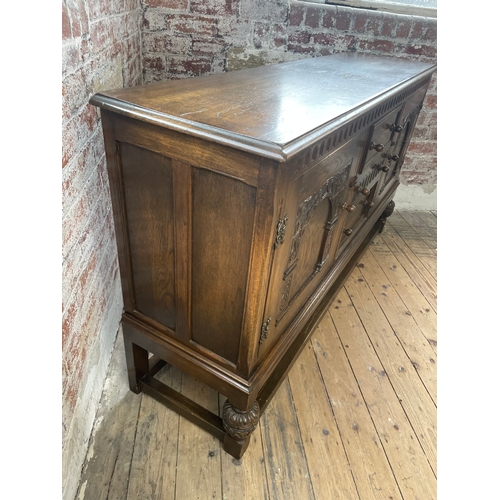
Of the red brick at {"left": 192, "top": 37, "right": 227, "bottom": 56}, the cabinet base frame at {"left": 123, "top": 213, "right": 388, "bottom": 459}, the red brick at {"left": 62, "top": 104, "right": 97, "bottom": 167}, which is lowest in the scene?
the cabinet base frame at {"left": 123, "top": 213, "right": 388, "bottom": 459}

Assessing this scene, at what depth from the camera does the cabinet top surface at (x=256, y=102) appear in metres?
0.81

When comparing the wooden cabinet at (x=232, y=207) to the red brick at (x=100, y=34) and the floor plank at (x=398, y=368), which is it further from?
the floor plank at (x=398, y=368)

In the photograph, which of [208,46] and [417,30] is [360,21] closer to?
[417,30]

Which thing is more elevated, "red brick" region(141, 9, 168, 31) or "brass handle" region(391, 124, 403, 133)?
"red brick" region(141, 9, 168, 31)

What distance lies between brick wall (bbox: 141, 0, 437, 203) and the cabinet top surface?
1.73 ft

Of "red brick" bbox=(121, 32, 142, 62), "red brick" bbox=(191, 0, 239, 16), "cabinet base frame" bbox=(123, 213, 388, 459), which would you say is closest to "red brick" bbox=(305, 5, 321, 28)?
"red brick" bbox=(191, 0, 239, 16)

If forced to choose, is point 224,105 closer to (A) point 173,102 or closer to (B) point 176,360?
(A) point 173,102

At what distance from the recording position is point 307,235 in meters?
1.15

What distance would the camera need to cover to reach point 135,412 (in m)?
1.40

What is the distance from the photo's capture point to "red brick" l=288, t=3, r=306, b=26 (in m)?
1.88

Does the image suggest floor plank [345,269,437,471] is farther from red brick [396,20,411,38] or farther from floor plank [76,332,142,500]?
red brick [396,20,411,38]

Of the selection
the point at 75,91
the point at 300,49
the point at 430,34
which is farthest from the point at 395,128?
the point at 75,91

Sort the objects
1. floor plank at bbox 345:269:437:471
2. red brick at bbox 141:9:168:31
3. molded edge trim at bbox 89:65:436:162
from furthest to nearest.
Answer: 1. red brick at bbox 141:9:168:31
2. floor plank at bbox 345:269:437:471
3. molded edge trim at bbox 89:65:436:162

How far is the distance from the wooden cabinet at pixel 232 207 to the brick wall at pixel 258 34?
1.73 feet
